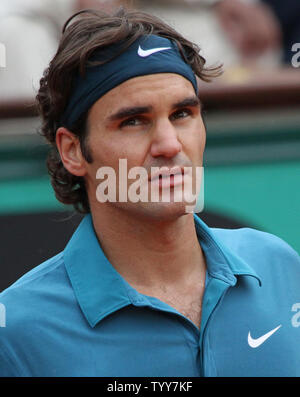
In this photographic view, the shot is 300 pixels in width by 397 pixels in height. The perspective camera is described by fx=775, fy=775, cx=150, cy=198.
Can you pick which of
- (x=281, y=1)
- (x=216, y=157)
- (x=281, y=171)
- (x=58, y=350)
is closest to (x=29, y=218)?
(x=216, y=157)

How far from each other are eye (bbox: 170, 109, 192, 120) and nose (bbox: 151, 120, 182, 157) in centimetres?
6

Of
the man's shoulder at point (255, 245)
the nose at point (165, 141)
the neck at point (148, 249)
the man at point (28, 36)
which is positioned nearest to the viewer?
the nose at point (165, 141)

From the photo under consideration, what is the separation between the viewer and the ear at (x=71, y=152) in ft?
7.16

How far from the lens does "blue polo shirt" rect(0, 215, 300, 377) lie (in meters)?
1.98

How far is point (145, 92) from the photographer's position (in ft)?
6.56

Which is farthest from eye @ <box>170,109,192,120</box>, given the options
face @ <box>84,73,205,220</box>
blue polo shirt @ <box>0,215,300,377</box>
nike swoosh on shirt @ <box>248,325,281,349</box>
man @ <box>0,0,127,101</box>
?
man @ <box>0,0,127,101</box>

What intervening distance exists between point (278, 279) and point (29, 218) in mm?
1319

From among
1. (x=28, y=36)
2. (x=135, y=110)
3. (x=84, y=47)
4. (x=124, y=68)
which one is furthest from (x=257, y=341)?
(x=28, y=36)

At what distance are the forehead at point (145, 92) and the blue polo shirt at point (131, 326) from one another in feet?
1.27

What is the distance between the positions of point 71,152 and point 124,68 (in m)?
0.32

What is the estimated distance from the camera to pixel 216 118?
10.6ft

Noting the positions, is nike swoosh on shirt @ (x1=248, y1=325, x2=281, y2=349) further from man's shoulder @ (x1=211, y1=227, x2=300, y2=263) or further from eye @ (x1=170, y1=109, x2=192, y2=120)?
eye @ (x1=170, y1=109, x2=192, y2=120)

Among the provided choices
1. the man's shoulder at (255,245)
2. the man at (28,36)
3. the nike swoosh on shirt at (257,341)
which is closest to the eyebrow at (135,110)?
the man's shoulder at (255,245)

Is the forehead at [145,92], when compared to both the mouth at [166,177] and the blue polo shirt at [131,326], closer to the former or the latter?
the mouth at [166,177]
